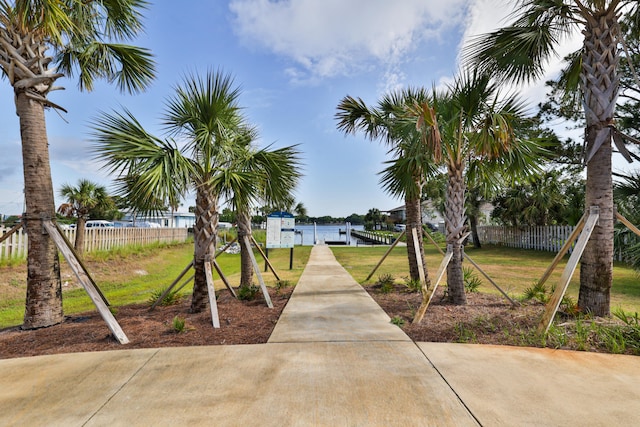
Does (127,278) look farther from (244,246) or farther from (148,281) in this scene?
(244,246)

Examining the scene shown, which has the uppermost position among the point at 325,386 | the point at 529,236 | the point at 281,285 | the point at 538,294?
the point at 529,236

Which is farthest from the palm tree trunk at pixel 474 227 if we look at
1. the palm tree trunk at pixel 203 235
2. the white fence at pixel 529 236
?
the palm tree trunk at pixel 203 235

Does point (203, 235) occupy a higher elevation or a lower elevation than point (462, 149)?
lower

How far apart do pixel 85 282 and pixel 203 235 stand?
1723 millimetres

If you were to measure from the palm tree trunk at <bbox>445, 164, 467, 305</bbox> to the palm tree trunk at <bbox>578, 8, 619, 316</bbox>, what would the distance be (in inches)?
69.1

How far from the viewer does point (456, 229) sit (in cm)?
562

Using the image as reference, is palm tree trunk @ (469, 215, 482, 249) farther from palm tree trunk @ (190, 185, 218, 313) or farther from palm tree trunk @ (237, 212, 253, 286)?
palm tree trunk @ (190, 185, 218, 313)

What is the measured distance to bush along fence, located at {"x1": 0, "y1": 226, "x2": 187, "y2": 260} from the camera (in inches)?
374

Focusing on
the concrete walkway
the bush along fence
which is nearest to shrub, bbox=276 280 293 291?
the concrete walkway

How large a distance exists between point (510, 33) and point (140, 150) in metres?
6.43

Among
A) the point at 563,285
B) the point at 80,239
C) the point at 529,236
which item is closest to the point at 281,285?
the point at 563,285

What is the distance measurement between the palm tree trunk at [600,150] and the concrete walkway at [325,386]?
57.4 inches

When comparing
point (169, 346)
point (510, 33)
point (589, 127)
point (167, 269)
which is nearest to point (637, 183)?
point (589, 127)

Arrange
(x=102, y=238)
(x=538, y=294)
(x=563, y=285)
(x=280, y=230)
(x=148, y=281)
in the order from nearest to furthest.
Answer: (x=563, y=285), (x=538, y=294), (x=148, y=281), (x=280, y=230), (x=102, y=238)
